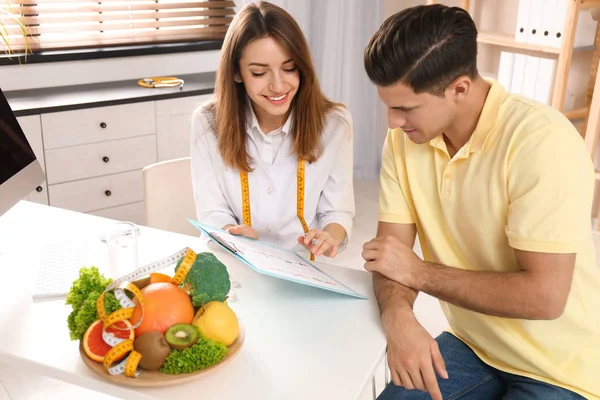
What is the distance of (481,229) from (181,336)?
660mm

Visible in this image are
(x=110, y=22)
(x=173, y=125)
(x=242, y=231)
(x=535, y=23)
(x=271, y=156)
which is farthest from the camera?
(x=110, y=22)

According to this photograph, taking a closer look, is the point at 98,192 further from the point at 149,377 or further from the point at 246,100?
the point at 149,377

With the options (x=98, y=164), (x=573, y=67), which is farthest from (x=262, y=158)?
(x=573, y=67)

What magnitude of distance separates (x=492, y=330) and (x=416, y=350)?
264 millimetres

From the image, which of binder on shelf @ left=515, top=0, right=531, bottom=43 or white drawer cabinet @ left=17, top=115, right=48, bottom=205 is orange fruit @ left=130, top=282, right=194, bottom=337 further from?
binder on shelf @ left=515, top=0, right=531, bottom=43

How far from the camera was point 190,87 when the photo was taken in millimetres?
3488

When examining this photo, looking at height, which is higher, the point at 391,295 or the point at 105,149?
the point at 391,295

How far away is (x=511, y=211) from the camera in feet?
4.21

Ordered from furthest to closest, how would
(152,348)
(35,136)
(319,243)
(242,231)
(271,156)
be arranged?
(35,136) → (271,156) → (242,231) → (319,243) → (152,348)

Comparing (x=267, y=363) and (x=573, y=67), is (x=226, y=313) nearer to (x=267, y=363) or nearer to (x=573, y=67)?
(x=267, y=363)

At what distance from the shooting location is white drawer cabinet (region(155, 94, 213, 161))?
10.8ft

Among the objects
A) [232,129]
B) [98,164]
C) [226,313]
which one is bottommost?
[98,164]

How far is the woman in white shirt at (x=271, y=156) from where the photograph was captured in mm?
1847

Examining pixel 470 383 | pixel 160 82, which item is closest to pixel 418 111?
pixel 470 383
